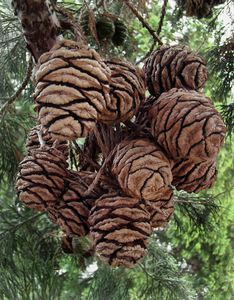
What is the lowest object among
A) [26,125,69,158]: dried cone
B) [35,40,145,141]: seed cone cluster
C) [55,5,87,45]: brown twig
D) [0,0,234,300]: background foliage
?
[0,0,234,300]: background foliage

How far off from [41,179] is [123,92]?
18 cm

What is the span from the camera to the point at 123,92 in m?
0.68

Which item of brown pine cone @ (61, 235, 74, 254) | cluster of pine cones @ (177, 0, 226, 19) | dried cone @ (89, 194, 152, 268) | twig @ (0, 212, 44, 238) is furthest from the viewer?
twig @ (0, 212, 44, 238)

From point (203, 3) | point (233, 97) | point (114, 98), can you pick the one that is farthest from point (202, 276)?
point (114, 98)

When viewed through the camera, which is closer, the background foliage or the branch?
→ the branch

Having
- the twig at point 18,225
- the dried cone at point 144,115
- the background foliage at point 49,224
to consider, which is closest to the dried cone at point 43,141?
the dried cone at point 144,115

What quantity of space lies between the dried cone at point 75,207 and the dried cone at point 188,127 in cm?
13

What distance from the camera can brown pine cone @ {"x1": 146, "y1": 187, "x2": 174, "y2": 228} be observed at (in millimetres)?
749

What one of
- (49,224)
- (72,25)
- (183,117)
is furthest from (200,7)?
(49,224)

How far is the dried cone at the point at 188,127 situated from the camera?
0.66 meters

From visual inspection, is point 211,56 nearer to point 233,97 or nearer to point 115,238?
point 233,97

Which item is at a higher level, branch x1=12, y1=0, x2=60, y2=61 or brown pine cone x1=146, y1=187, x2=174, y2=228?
branch x1=12, y1=0, x2=60, y2=61

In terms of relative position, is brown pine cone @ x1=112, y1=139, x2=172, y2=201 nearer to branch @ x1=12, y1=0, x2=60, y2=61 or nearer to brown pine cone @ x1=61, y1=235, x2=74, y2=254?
branch @ x1=12, y1=0, x2=60, y2=61

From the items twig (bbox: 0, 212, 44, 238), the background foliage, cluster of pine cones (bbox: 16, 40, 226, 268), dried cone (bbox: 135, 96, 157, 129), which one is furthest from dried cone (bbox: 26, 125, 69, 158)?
twig (bbox: 0, 212, 44, 238)
